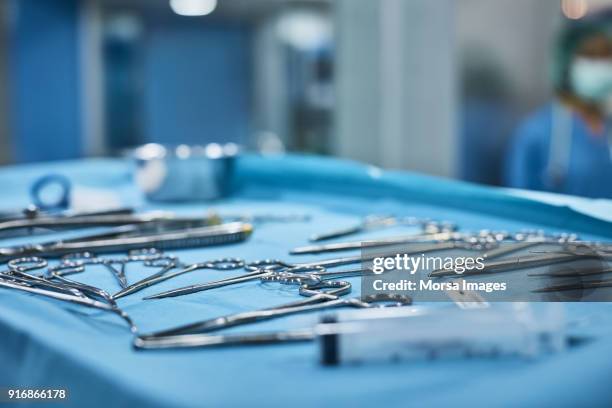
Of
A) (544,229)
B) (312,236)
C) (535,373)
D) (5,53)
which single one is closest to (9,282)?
(312,236)

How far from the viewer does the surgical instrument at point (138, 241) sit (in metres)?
0.81

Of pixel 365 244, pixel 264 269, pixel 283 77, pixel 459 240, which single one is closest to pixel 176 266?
pixel 264 269

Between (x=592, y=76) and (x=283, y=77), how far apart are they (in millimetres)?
2378

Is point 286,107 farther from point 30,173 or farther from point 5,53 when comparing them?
point 30,173

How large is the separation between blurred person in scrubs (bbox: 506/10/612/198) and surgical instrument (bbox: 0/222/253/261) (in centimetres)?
144

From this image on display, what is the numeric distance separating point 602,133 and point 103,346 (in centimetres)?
196

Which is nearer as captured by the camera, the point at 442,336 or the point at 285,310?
the point at 442,336

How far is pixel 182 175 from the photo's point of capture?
1.20 m

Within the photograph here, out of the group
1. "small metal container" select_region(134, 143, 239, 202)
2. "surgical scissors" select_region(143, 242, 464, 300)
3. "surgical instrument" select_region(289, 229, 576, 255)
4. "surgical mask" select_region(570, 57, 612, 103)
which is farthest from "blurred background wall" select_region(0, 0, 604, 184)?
"surgical scissors" select_region(143, 242, 464, 300)

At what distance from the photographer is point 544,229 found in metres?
0.94

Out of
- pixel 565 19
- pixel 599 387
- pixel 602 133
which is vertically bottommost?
pixel 599 387

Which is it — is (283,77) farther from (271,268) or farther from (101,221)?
(271,268)

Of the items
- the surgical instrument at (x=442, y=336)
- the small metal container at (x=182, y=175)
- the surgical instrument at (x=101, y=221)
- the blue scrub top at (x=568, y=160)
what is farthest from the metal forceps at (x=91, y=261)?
the blue scrub top at (x=568, y=160)

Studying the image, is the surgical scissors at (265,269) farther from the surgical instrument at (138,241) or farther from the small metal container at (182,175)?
the small metal container at (182,175)
